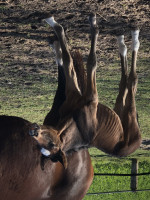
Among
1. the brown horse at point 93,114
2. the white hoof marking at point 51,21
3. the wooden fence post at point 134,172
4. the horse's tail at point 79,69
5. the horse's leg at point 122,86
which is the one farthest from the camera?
the wooden fence post at point 134,172

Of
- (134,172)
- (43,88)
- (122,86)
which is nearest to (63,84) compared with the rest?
(122,86)

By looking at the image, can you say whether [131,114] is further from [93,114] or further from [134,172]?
[134,172]

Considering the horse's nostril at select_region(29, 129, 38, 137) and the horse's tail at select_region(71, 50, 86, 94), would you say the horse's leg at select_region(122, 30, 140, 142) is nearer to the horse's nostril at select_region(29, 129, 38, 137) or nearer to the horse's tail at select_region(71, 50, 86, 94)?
the horse's tail at select_region(71, 50, 86, 94)

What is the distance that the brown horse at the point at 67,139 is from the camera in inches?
55.7

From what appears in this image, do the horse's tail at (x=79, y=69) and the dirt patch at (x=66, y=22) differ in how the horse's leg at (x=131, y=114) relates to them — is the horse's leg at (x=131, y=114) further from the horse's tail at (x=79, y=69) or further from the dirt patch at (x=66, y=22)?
the horse's tail at (x=79, y=69)

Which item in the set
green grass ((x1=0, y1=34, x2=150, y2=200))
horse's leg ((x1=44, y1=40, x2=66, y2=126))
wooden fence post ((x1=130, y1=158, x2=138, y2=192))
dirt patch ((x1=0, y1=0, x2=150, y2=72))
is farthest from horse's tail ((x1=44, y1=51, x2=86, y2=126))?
wooden fence post ((x1=130, y1=158, x2=138, y2=192))

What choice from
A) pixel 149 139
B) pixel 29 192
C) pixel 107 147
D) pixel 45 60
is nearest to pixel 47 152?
pixel 29 192

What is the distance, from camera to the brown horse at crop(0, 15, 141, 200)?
4.64 feet

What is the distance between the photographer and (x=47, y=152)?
1407 millimetres

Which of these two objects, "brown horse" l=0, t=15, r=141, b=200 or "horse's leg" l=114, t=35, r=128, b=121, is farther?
"horse's leg" l=114, t=35, r=128, b=121

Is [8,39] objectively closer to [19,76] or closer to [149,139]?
[19,76]

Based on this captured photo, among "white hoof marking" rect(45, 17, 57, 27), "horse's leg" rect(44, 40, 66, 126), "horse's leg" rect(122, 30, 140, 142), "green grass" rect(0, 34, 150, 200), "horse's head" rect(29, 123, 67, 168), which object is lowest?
"green grass" rect(0, 34, 150, 200)

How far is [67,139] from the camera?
167cm

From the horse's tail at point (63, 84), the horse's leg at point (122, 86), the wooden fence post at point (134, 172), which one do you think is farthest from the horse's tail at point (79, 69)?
the wooden fence post at point (134, 172)
